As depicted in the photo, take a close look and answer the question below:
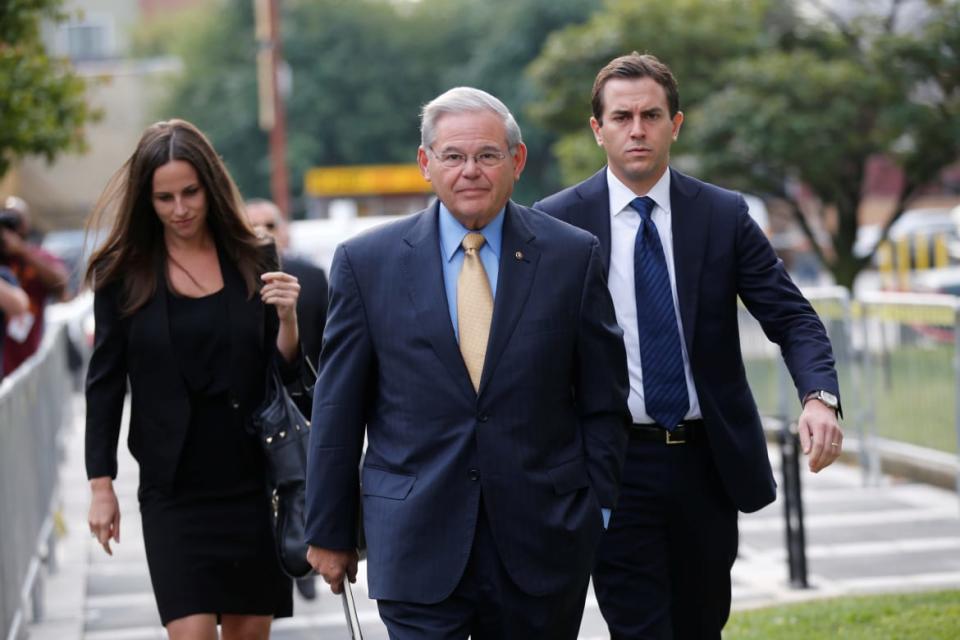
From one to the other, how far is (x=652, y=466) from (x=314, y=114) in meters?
47.8

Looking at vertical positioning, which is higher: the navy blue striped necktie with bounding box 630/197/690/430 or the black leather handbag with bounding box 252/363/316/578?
the navy blue striped necktie with bounding box 630/197/690/430

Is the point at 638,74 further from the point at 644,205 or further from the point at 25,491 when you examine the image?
the point at 25,491

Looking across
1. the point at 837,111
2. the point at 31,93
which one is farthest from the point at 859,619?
the point at 837,111

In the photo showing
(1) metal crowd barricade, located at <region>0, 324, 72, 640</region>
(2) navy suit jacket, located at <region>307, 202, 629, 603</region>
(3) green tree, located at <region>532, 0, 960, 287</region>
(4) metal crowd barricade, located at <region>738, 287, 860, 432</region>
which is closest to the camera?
(2) navy suit jacket, located at <region>307, 202, 629, 603</region>

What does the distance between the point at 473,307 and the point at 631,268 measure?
1.04 m

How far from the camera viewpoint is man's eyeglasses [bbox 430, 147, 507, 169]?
3848 mm

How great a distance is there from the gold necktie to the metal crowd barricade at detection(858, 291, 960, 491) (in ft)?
22.8

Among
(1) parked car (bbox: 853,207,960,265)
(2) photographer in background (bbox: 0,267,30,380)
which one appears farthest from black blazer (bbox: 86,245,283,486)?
(1) parked car (bbox: 853,207,960,265)

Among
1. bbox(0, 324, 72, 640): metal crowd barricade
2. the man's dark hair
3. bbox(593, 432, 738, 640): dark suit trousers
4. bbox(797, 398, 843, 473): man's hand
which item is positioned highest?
the man's dark hair

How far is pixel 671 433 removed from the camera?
15.6 feet

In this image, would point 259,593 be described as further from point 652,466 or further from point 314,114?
point 314,114

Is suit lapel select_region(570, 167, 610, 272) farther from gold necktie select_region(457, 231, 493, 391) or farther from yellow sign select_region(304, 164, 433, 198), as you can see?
yellow sign select_region(304, 164, 433, 198)

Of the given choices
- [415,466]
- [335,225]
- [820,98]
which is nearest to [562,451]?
[415,466]

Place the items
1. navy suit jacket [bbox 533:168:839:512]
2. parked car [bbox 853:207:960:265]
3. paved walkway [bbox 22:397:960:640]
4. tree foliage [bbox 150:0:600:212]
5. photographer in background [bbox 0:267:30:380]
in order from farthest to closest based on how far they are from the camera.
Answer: tree foliage [bbox 150:0:600:212]
parked car [bbox 853:207:960:265]
photographer in background [bbox 0:267:30:380]
paved walkway [bbox 22:397:960:640]
navy suit jacket [bbox 533:168:839:512]
